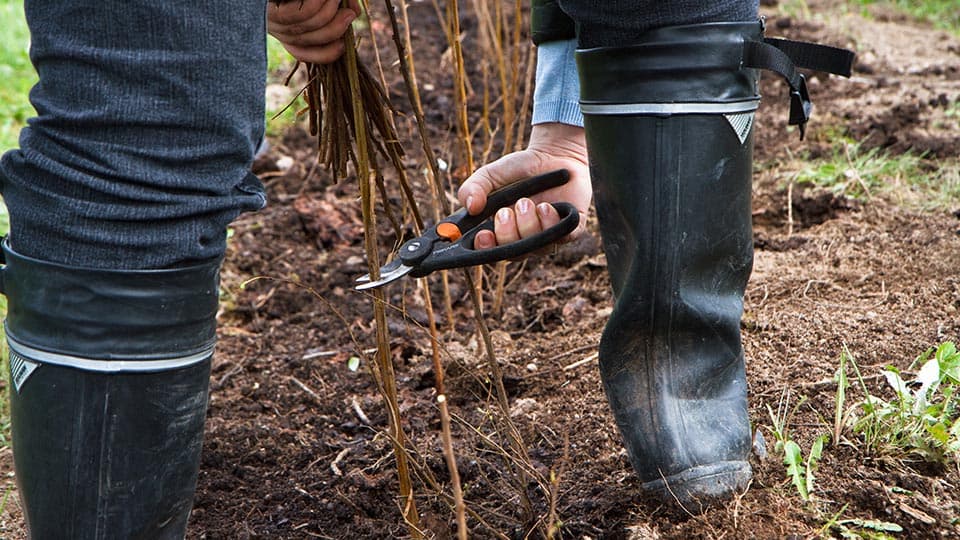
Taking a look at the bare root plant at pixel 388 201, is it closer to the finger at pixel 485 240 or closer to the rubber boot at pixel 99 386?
the finger at pixel 485 240

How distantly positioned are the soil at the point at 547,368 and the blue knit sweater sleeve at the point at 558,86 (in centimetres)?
26

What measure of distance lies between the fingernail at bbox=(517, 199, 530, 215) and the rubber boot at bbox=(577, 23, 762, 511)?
0.36 feet

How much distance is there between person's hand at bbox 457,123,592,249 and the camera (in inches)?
57.4

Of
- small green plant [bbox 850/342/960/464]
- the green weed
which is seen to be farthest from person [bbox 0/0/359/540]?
the green weed

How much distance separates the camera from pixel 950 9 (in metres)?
5.01

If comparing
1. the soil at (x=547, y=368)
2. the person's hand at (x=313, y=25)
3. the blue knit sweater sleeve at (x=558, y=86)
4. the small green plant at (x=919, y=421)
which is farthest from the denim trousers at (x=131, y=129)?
the small green plant at (x=919, y=421)

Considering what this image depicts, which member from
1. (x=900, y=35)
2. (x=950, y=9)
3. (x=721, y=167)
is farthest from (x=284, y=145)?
(x=950, y=9)

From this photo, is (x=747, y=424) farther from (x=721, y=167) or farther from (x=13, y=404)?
(x=13, y=404)

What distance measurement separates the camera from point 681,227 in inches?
52.7

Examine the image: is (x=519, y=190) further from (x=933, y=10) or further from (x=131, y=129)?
(x=933, y=10)

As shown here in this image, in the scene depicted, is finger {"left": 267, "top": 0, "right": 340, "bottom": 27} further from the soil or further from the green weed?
the green weed

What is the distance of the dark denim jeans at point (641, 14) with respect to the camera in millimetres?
1294

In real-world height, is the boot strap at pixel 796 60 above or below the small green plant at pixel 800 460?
above

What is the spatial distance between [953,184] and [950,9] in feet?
9.55
